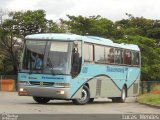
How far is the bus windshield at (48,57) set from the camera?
2439 centimetres

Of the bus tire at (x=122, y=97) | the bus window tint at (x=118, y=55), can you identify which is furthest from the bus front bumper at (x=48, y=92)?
the bus tire at (x=122, y=97)

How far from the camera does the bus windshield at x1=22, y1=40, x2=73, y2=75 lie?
24.4 meters

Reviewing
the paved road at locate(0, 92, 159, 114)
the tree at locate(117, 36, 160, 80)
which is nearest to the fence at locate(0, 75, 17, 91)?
the tree at locate(117, 36, 160, 80)

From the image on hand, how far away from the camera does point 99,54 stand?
27.2 metres

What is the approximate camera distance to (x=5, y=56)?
2493 inches

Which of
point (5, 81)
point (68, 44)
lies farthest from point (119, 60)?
point (5, 81)

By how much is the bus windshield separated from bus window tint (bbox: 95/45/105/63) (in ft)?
8.35

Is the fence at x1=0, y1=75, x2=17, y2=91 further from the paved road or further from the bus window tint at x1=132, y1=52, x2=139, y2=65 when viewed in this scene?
the paved road

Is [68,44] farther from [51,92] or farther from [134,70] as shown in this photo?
[134,70]

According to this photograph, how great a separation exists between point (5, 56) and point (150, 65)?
Result: 17.2m

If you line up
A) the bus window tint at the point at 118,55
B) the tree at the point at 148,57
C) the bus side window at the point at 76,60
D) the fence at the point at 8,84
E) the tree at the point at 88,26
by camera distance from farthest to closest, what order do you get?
the tree at the point at 88,26 → the tree at the point at 148,57 → the fence at the point at 8,84 → the bus window tint at the point at 118,55 → the bus side window at the point at 76,60

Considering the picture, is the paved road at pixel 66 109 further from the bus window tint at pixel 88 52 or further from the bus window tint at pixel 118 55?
the bus window tint at pixel 118 55

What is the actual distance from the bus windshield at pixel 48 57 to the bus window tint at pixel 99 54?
8.35 ft

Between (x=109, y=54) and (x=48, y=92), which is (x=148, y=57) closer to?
(x=109, y=54)
